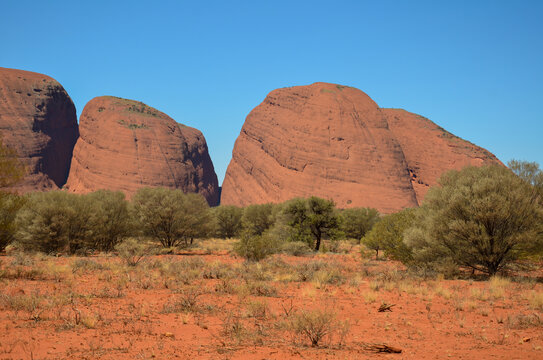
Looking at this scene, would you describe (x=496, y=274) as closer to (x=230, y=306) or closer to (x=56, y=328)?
(x=230, y=306)

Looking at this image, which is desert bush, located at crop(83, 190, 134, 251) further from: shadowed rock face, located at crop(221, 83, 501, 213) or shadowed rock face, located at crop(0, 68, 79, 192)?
shadowed rock face, located at crop(0, 68, 79, 192)

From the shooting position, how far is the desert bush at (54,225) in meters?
19.7

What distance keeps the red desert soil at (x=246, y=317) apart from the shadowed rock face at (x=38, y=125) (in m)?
76.7

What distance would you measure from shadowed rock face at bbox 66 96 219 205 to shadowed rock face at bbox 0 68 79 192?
13.2ft

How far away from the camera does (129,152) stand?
82938 mm

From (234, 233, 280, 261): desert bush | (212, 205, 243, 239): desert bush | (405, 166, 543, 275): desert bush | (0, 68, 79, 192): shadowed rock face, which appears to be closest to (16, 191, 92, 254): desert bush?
(234, 233, 280, 261): desert bush

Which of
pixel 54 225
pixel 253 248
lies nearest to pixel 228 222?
pixel 54 225

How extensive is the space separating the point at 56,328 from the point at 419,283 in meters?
10.1

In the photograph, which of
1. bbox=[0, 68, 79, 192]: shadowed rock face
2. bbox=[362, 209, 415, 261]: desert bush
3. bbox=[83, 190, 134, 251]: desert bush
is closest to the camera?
bbox=[362, 209, 415, 261]: desert bush

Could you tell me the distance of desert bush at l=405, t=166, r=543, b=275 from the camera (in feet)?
41.3

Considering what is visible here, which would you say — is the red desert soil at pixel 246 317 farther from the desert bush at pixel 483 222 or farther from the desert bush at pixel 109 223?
the desert bush at pixel 109 223

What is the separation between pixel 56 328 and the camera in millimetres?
6230

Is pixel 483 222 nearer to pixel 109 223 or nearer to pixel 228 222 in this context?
pixel 109 223

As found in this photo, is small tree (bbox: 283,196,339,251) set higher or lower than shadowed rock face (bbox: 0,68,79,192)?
lower
